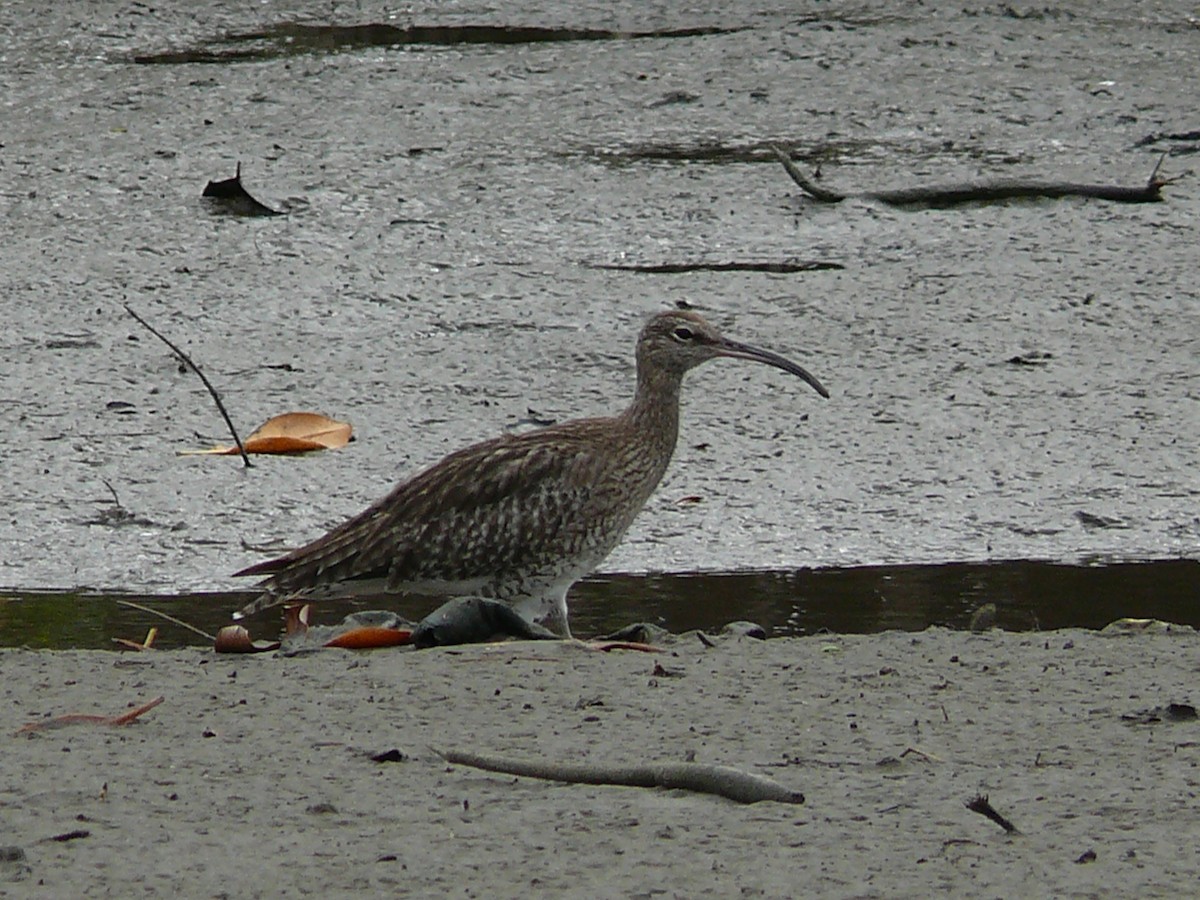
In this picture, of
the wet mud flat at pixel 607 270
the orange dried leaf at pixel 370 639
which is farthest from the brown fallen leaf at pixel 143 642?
the wet mud flat at pixel 607 270

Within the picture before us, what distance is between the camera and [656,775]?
487cm

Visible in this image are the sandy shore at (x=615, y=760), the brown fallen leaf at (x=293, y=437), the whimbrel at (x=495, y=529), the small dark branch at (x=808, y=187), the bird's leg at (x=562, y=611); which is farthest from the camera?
the small dark branch at (x=808, y=187)

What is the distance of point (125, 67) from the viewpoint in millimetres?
13102

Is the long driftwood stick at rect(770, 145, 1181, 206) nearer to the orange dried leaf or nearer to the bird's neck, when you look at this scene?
the bird's neck

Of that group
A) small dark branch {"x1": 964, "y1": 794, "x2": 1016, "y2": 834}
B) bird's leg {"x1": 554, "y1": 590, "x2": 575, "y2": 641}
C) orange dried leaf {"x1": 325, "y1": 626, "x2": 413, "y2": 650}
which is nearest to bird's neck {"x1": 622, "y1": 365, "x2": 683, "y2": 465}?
bird's leg {"x1": 554, "y1": 590, "x2": 575, "y2": 641}

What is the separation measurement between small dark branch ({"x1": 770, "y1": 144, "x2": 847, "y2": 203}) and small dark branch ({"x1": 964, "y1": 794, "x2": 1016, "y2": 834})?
660 cm

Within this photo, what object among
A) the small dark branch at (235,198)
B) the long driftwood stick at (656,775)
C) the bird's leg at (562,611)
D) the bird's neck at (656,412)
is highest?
the long driftwood stick at (656,775)

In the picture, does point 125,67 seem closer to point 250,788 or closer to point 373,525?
point 373,525

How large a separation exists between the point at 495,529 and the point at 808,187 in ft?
13.6

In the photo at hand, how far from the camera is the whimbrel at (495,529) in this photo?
720 cm

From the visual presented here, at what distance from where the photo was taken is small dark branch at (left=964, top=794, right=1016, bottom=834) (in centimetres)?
446

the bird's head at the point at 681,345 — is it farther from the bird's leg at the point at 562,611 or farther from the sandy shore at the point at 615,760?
the sandy shore at the point at 615,760

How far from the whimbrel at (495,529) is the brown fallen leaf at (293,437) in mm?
1118

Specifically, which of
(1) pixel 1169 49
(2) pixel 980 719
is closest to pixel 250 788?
(2) pixel 980 719
